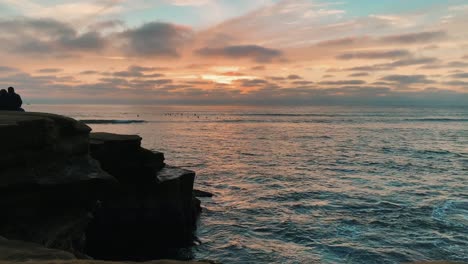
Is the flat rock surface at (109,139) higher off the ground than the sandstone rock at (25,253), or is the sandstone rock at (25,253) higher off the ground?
the flat rock surface at (109,139)

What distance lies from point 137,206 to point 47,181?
30.0 feet

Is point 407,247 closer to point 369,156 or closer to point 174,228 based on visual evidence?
point 174,228

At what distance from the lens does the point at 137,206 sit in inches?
1008

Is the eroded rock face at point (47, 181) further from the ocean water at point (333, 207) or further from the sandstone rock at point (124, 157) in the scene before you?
the ocean water at point (333, 207)

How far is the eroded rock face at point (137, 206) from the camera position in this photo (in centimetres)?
2430

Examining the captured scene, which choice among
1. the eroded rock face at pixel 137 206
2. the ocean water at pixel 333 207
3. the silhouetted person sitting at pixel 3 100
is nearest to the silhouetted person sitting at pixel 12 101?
the silhouetted person sitting at pixel 3 100

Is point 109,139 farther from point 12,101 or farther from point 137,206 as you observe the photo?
point 12,101

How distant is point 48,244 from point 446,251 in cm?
2045

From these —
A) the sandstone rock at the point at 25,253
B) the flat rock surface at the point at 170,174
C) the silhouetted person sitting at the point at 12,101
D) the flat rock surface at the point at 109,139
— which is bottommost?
the sandstone rock at the point at 25,253

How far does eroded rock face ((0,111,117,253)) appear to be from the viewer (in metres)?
16.3

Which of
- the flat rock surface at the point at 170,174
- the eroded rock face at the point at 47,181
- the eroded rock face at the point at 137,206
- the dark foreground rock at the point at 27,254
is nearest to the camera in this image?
the dark foreground rock at the point at 27,254

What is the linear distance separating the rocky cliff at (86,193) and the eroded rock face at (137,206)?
0.21 feet

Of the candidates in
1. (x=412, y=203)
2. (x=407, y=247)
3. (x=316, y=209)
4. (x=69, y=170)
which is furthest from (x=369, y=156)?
(x=69, y=170)

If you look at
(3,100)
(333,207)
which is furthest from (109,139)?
(333,207)
